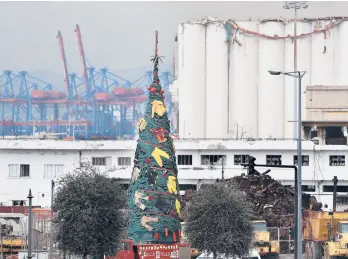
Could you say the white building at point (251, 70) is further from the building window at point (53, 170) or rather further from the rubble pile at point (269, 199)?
the rubble pile at point (269, 199)

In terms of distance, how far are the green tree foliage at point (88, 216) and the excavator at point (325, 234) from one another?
919cm

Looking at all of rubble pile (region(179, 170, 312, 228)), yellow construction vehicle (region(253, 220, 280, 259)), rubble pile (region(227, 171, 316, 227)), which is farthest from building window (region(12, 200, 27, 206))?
yellow construction vehicle (region(253, 220, 280, 259))

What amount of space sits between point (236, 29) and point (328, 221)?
5313 centimetres

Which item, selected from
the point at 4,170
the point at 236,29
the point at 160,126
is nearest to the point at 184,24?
the point at 236,29

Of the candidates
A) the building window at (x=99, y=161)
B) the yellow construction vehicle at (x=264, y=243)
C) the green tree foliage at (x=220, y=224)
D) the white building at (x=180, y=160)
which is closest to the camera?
the green tree foliage at (x=220, y=224)

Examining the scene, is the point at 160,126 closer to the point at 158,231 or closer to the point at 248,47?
the point at 158,231

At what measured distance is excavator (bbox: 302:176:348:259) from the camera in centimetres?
5281

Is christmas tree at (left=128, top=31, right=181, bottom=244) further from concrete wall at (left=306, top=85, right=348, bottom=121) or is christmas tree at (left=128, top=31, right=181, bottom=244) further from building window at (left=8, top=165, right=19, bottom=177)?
concrete wall at (left=306, top=85, right=348, bottom=121)

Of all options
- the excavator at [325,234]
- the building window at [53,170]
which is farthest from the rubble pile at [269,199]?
the building window at [53,170]

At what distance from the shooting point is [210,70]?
353 feet

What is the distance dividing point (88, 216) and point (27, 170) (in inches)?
1265

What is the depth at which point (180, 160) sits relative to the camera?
79938 millimetres

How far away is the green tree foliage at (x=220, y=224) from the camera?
4966 cm

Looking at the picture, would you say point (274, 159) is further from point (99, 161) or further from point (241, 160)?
point (99, 161)
